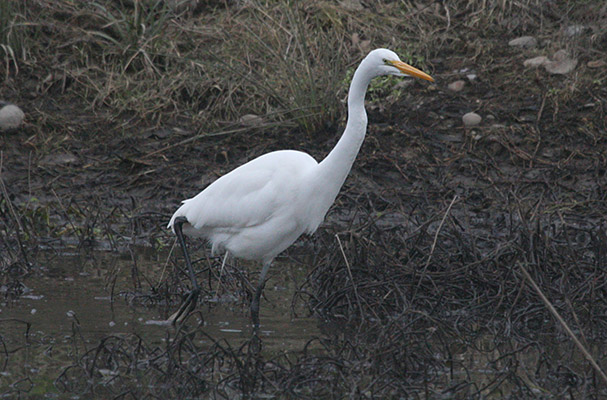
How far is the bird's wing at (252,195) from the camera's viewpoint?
4852mm

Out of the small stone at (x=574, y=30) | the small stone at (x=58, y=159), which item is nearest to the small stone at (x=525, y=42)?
the small stone at (x=574, y=30)

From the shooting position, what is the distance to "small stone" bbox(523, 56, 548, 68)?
798cm

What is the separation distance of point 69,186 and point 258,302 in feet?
9.11

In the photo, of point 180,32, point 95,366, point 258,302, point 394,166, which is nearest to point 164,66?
point 180,32

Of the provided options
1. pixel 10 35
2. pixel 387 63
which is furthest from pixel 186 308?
pixel 10 35

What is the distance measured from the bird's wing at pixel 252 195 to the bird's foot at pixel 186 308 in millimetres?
400

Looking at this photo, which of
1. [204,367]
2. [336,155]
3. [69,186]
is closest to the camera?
[204,367]

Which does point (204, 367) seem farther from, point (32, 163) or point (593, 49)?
point (593, 49)

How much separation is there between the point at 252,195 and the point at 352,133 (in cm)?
65

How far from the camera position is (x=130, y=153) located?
749cm

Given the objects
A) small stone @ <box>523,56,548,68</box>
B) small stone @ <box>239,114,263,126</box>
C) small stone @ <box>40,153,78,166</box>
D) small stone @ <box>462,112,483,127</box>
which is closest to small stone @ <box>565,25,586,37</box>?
small stone @ <box>523,56,548,68</box>

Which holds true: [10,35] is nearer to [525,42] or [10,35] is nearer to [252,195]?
[252,195]

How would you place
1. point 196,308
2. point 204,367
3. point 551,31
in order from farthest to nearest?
point 551,31, point 196,308, point 204,367

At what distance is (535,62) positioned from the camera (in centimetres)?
800
